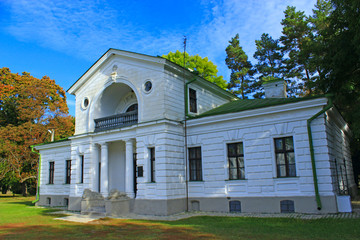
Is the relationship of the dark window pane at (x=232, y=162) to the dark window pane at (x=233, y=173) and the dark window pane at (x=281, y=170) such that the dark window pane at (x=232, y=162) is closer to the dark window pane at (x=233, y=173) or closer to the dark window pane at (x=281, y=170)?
the dark window pane at (x=233, y=173)

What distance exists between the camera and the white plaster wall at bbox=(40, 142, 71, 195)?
2255cm

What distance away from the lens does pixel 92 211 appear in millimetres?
15352

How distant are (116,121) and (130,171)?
11.4 feet

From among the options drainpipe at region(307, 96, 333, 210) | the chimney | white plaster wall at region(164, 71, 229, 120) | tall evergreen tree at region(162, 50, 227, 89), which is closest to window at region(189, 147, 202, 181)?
white plaster wall at region(164, 71, 229, 120)

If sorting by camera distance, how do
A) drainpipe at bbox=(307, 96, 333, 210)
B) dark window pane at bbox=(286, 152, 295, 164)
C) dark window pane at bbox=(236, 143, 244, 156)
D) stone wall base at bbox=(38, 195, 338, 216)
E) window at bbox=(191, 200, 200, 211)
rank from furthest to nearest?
window at bbox=(191, 200, 200, 211) < dark window pane at bbox=(236, 143, 244, 156) < dark window pane at bbox=(286, 152, 295, 164) < stone wall base at bbox=(38, 195, 338, 216) < drainpipe at bbox=(307, 96, 333, 210)

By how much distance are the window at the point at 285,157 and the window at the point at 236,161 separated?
1817 millimetres

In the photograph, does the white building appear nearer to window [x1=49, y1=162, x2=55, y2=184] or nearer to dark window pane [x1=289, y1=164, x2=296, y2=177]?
dark window pane [x1=289, y1=164, x2=296, y2=177]

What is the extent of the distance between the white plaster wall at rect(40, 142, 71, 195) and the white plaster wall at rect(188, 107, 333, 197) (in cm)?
1185

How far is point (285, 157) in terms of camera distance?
43.6ft

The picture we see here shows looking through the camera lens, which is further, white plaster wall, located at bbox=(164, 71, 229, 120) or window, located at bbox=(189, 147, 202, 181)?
window, located at bbox=(189, 147, 202, 181)

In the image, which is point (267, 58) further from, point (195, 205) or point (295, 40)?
point (195, 205)

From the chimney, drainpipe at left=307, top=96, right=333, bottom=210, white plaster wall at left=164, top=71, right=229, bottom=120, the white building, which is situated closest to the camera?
drainpipe at left=307, top=96, right=333, bottom=210

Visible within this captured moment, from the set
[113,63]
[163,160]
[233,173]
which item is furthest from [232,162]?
[113,63]

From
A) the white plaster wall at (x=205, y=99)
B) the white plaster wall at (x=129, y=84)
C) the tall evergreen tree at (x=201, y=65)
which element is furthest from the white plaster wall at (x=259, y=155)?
the tall evergreen tree at (x=201, y=65)
